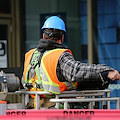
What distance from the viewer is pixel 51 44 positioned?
→ 4637 millimetres

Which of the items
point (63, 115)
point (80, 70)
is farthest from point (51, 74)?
point (63, 115)

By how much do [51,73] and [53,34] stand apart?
0.50m

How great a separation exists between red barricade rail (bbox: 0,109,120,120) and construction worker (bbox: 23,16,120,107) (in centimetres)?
81

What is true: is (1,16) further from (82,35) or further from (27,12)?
(82,35)

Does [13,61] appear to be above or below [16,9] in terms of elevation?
below

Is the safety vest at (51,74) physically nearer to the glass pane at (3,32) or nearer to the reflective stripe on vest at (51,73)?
the reflective stripe on vest at (51,73)

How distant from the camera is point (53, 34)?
188 inches

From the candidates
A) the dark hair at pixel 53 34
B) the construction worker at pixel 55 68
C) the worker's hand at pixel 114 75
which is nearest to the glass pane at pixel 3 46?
the construction worker at pixel 55 68

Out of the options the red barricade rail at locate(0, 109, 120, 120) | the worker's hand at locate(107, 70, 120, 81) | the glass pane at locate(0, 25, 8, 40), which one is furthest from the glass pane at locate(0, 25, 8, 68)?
the red barricade rail at locate(0, 109, 120, 120)

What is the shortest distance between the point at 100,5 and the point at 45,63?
4.87m

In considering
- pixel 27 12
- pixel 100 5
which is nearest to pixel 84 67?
pixel 100 5

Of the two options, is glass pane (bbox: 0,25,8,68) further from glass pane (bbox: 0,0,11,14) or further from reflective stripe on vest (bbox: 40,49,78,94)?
reflective stripe on vest (bbox: 40,49,78,94)

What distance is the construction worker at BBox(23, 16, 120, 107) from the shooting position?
4.19m

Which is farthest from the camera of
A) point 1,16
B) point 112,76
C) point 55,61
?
point 1,16
